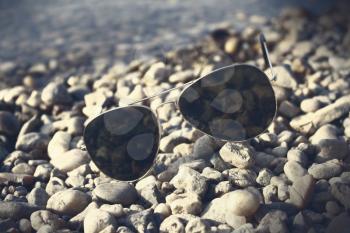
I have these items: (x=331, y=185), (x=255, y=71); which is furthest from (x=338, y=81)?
(x=331, y=185)

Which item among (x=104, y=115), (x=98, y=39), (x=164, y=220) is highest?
(x=104, y=115)

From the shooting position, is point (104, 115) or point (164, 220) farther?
point (104, 115)

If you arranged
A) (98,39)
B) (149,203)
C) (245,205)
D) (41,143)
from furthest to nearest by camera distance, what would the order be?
(98,39), (41,143), (149,203), (245,205)

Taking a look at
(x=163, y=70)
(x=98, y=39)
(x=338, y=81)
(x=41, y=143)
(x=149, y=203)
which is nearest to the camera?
(x=149, y=203)

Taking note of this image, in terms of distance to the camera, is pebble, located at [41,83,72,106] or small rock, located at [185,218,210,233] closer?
small rock, located at [185,218,210,233]

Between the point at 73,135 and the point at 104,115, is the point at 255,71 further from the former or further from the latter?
the point at 73,135

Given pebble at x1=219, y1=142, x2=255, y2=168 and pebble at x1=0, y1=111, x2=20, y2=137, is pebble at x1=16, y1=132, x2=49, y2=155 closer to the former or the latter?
pebble at x1=0, y1=111, x2=20, y2=137

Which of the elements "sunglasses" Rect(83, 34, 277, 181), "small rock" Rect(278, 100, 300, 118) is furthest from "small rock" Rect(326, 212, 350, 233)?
"small rock" Rect(278, 100, 300, 118)
